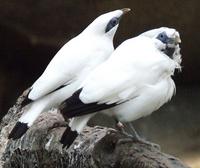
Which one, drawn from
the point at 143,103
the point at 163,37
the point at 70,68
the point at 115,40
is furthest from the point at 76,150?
the point at 115,40

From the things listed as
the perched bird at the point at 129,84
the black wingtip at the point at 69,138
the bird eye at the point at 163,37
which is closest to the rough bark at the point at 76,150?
the perched bird at the point at 129,84

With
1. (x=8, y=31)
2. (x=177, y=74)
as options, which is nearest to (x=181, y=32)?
(x=177, y=74)

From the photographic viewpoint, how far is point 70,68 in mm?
2359

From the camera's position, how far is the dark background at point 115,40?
4.29 m

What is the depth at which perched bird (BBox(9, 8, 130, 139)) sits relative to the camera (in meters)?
2.34

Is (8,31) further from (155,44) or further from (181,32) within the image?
(155,44)

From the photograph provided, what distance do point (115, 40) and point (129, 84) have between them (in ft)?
7.93

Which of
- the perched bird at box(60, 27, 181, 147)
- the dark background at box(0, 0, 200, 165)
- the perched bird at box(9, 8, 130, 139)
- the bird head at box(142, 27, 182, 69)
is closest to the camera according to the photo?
the perched bird at box(60, 27, 181, 147)

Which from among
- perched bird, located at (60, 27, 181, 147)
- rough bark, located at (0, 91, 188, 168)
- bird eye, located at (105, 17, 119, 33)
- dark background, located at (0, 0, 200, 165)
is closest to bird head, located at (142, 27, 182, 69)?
perched bird, located at (60, 27, 181, 147)

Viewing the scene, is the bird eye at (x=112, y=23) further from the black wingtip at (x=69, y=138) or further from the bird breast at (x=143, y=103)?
the black wingtip at (x=69, y=138)

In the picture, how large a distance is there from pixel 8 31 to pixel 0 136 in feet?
5.49

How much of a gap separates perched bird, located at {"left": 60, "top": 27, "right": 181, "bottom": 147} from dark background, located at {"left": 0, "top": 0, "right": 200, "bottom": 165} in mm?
2077

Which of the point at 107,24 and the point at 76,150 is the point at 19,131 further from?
the point at 107,24

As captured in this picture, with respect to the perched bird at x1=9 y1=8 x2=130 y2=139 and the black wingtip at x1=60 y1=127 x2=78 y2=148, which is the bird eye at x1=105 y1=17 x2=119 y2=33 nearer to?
the perched bird at x1=9 y1=8 x2=130 y2=139
